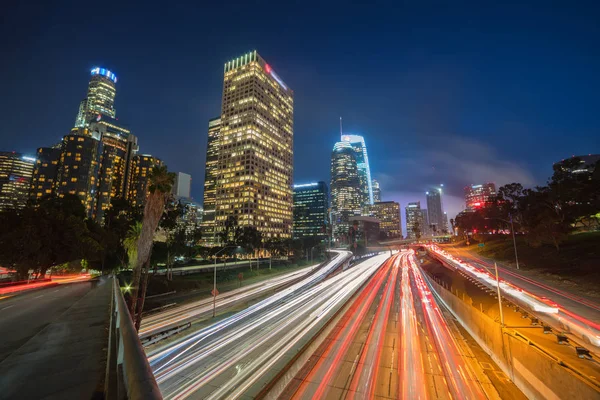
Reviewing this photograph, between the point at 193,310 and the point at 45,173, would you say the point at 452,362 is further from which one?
the point at 45,173

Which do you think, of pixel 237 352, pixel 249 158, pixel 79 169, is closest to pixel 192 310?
pixel 237 352

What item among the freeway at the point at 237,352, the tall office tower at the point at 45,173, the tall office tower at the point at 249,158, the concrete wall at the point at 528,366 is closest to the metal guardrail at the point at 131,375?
the freeway at the point at 237,352

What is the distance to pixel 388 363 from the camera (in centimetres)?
2050

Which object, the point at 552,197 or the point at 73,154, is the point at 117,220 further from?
the point at 73,154

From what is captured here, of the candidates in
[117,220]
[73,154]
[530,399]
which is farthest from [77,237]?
[73,154]

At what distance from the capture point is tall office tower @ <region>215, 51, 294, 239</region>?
173625mm

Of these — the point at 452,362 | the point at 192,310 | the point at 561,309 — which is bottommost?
the point at 192,310

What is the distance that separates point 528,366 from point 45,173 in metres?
239

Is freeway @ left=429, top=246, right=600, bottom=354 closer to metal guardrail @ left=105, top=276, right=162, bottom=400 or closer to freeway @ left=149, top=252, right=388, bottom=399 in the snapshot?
freeway @ left=149, top=252, right=388, bottom=399

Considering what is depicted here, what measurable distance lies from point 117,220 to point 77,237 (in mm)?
24926

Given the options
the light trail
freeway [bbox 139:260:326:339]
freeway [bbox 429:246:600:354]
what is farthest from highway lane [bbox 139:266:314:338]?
freeway [bbox 429:246:600:354]

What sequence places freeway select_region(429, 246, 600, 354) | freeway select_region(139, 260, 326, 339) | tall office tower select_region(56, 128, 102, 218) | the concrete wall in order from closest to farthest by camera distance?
the concrete wall < freeway select_region(429, 246, 600, 354) < freeway select_region(139, 260, 326, 339) < tall office tower select_region(56, 128, 102, 218)

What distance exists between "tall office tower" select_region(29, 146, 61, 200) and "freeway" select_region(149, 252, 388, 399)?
20425cm

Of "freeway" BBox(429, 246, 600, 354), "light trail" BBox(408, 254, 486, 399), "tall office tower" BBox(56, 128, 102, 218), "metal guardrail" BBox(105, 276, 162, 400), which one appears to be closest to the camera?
"metal guardrail" BBox(105, 276, 162, 400)
